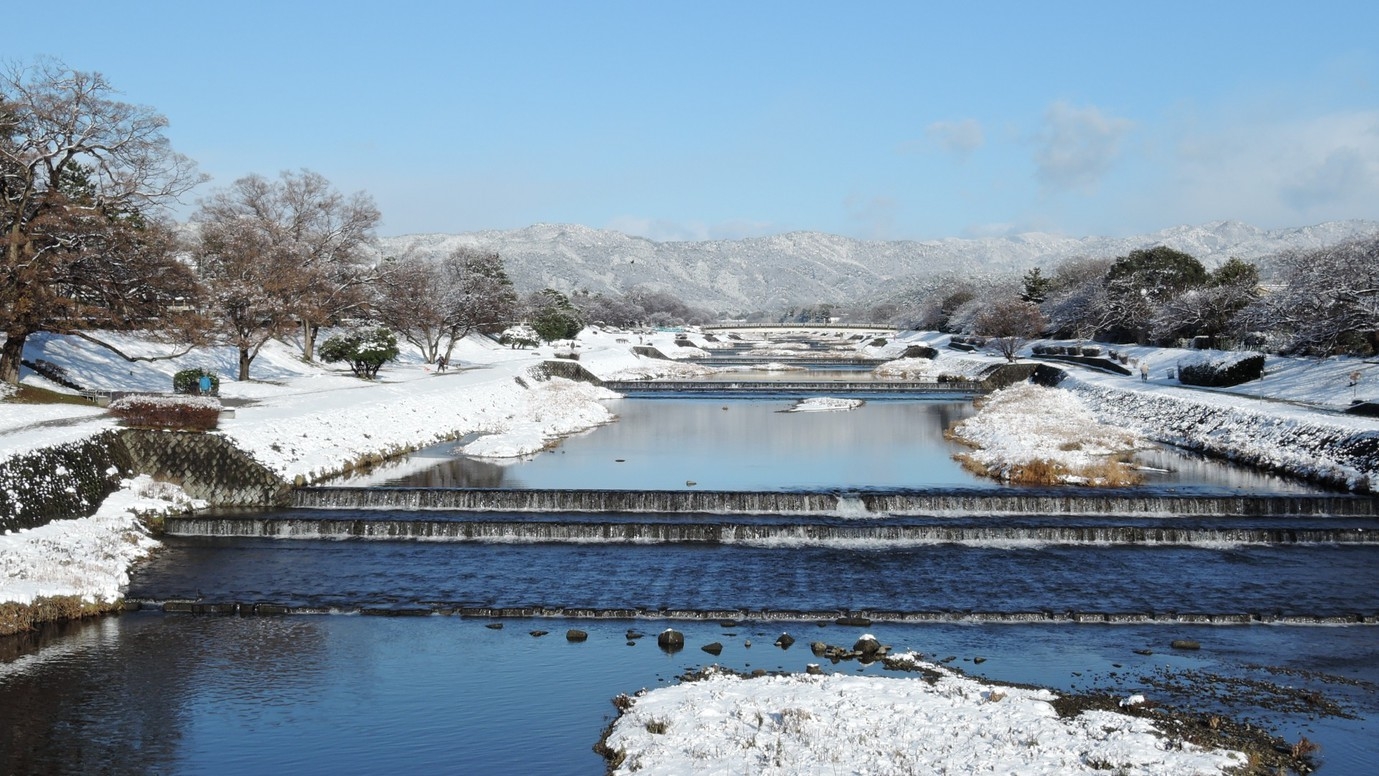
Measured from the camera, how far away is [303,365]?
6644cm

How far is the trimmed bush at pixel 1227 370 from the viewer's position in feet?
185

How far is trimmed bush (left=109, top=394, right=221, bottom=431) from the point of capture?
33.5 metres

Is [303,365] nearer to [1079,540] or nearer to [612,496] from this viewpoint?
[612,496]

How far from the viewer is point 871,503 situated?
103 ft

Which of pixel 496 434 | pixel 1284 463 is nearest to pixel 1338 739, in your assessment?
pixel 1284 463

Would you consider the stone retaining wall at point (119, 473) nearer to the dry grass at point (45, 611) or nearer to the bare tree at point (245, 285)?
the dry grass at point (45, 611)

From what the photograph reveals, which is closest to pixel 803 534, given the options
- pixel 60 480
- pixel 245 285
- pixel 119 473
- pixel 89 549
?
pixel 89 549

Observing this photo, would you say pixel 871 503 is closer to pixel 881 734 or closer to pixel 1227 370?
pixel 881 734

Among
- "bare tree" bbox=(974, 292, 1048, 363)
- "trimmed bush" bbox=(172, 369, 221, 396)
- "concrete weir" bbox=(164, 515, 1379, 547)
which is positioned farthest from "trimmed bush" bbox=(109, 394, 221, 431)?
"bare tree" bbox=(974, 292, 1048, 363)

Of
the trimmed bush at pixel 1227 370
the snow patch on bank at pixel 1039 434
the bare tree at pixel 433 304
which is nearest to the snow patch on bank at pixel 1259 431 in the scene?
the snow patch on bank at pixel 1039 434

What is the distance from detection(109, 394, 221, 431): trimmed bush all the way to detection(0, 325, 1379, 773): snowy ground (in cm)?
77

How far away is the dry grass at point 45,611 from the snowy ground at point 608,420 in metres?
0.22

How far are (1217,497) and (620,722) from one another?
74.8ft

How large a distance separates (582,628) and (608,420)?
1429 inches
